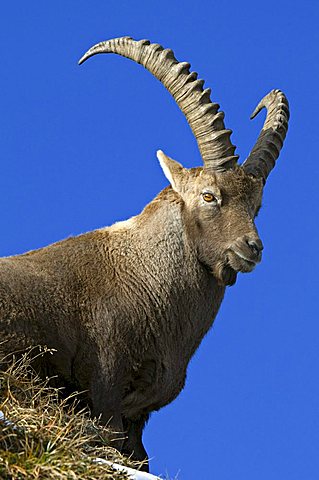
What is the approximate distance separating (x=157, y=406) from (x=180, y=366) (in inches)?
22.0

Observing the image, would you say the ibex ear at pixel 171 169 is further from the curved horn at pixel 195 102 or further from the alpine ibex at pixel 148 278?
the curved horn at pixel 195 102

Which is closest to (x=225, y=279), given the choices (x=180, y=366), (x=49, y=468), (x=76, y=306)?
(x=180, y=366)

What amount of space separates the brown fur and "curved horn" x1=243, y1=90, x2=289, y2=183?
498 mm

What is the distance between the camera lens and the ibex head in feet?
38.0

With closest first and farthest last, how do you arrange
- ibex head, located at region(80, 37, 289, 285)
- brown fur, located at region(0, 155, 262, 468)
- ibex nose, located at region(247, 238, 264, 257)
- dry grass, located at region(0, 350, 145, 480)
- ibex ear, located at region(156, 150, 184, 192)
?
1. dry grass, located at region(0, 350, 145, 480)
2. brown fur, located at region(0, 155, 262, 468)
3. ibex nose, located at region(247, 238, 264, 257)
4. ibex head, located at region(80, 37, 289, 285)
5. ibex ear, located at region(156, 150, 184, 192)

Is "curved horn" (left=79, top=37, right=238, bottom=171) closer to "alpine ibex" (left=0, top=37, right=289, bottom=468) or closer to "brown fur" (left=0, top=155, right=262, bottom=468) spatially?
"alpine ibex" (left=0, top=37, right=289, bottom=468)

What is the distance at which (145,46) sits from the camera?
12.7 metres

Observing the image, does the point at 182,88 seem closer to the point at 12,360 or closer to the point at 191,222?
the point at 191,222

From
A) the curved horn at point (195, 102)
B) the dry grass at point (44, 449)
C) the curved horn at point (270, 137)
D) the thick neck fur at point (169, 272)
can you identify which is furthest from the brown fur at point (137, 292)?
the dry grass at point (44, 449)

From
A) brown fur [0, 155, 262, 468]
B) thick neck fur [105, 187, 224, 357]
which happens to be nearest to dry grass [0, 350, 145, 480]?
brown fur [0, 155, 262, 468]

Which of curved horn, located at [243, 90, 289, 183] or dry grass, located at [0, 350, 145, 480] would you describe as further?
curved horn, located at [243, 90, 289, 183]

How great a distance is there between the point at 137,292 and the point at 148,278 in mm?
335

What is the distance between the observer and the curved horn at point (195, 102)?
481 inches

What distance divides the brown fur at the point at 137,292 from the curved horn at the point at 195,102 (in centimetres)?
24
